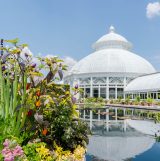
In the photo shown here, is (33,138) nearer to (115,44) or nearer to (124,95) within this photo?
(124,95)

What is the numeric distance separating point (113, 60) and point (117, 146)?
147 feet

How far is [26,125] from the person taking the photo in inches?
175

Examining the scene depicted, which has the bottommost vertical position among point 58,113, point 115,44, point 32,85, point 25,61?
point 58,113

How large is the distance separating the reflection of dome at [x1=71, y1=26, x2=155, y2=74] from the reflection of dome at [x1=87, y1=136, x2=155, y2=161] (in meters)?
40.2

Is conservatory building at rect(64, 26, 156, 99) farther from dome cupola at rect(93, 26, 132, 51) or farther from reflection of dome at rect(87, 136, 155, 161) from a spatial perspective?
reflection of dome at rect(87, 136, 155, 161)

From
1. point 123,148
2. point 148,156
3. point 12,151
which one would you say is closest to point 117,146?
point 123,148

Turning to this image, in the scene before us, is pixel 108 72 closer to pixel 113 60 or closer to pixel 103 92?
pixel 103 92

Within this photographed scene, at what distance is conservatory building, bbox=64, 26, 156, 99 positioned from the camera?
50.8 metres

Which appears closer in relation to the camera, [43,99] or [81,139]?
[43,99]

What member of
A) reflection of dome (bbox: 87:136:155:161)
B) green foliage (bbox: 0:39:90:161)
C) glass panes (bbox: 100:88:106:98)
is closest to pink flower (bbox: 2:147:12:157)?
green foliage (bbox: 0:39:90:161)

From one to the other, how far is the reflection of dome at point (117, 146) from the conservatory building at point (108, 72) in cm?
3747

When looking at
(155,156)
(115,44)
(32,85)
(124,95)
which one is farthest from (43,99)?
(115,44)

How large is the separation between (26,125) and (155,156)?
4918 millimetres

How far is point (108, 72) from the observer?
5050 centimetres
